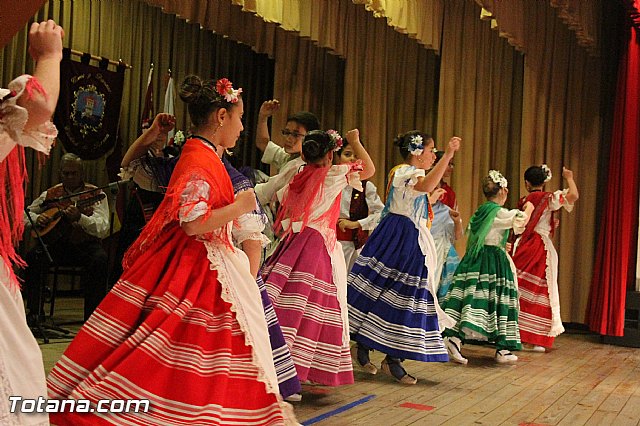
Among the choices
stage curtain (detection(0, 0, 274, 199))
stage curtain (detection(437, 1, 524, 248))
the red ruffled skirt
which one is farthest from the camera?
stage curtain (detection(437, 1, 524, 248))

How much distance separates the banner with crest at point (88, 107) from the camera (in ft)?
24.7

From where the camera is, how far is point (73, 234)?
5.79 metres

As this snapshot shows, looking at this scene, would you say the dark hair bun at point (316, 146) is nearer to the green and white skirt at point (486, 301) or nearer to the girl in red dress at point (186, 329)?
the girl in red dress at point (186, 329)

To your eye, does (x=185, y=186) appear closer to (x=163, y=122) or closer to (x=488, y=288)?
(x=163, y=122)

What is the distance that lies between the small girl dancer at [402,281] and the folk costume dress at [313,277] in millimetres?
678

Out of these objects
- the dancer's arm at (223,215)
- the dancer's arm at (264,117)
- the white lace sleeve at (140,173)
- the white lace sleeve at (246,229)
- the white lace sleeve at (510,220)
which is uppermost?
the dancer's arm at (264,117)

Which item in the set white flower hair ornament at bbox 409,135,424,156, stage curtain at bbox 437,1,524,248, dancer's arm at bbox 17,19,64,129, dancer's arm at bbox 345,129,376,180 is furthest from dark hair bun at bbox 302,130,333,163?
stage curtain at bbox 437,1,524,248

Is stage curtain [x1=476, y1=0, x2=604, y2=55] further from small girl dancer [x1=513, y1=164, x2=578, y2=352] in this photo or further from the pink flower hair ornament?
the pink flower hair ornament

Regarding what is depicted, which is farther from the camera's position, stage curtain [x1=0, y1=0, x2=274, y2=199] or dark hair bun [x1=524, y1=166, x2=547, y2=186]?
stage curtain [x1=0, y1=0, x2=274, y2=199]

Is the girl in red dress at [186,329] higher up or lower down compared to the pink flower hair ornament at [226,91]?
lower down

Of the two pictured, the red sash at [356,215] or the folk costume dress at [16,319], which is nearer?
the folk costume dress at [16,319]

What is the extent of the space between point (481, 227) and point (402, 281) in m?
1.49

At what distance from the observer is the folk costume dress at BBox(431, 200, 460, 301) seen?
616 centimetres

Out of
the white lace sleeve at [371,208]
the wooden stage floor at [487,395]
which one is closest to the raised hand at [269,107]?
the wooden stage floor at [487,395]
